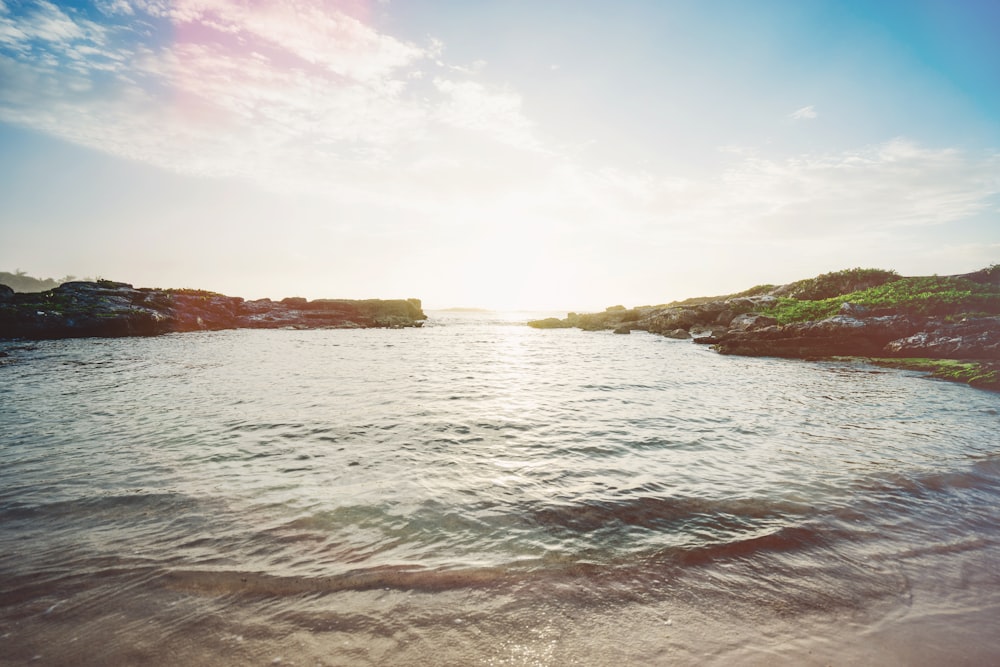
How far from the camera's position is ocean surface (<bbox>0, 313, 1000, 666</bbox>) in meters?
3.65

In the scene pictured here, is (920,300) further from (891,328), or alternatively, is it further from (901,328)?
(891,328)

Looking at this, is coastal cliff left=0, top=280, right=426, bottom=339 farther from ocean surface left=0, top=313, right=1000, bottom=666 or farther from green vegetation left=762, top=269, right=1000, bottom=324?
green vegetation left=762, top=269, right=1000, bottom=324

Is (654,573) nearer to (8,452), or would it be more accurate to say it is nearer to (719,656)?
(719,656)

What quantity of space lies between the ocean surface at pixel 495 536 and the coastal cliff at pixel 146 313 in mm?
41206

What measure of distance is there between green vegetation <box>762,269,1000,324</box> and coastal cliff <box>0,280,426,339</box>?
68.2 metres

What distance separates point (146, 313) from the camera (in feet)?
155

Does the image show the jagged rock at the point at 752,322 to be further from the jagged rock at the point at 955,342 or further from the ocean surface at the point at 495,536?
the ocean surface at the point at 495,536

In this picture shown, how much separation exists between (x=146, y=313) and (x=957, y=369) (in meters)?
70.5

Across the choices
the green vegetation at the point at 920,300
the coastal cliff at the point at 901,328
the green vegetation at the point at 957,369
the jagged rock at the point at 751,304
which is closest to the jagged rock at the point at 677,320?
the jagged rock at the point at 751,304

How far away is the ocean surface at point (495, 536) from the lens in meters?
3.65

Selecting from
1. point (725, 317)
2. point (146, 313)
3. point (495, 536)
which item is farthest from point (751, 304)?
point (146, 313)

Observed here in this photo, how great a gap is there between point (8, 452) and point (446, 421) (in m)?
9.74

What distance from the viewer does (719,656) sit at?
3.45 meters

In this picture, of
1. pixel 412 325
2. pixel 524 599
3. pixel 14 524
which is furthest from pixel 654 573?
pixel 412 325
